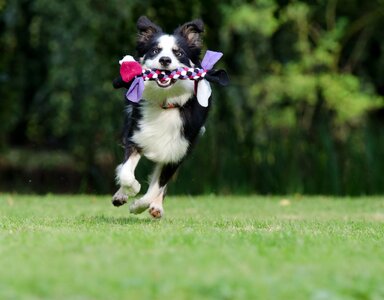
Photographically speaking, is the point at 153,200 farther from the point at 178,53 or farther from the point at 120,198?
the point at 178,53

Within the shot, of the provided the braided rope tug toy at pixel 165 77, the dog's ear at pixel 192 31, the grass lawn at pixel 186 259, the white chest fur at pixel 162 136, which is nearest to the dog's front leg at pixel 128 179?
the white chest fur at pixel 162 136

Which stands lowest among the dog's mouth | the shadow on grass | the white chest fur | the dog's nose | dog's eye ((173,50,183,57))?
the shadow on grass

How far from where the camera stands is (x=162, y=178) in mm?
10234

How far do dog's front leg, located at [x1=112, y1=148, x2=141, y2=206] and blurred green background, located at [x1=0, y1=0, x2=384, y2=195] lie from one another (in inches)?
240

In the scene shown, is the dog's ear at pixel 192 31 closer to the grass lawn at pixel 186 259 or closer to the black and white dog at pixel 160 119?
the black and white dog at pixel 160 119

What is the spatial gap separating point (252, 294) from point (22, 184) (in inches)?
567

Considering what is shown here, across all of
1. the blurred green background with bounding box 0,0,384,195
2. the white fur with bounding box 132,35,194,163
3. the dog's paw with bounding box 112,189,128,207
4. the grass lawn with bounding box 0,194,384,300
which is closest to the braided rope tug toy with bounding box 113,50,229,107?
the white fur with bounding box 132,35,194,163

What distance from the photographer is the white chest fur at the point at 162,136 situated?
9969 mm

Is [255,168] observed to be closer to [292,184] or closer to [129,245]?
[292,184]

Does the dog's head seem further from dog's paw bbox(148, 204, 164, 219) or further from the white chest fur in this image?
dog's paw bbox(148, 204, 164, 219)

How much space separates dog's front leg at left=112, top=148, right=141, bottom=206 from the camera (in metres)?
9.70

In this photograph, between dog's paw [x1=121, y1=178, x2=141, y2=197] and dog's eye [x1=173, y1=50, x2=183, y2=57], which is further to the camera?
dog's eye [x1=173, y1=50, x2=183, y2=57]

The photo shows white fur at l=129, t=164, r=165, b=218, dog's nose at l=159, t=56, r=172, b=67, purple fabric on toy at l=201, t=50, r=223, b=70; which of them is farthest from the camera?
purple fabric on toy at l=201, t=50, r=223, b=70

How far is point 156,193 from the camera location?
1013 cm
